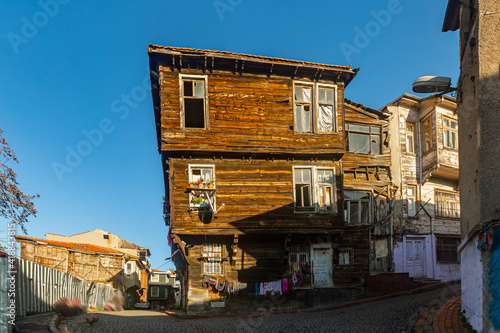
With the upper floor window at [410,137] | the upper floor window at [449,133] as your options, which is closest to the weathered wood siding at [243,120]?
the upper floor window at [410,137]

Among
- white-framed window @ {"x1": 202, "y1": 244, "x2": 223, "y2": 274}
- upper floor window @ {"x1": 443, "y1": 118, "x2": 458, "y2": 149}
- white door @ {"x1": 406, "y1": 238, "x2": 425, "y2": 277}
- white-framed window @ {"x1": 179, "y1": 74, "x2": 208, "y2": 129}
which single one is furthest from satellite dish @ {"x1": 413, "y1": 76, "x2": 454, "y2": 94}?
white door @ {"x1": 406, "y1": 238, "x2": 425, "y2": 277}

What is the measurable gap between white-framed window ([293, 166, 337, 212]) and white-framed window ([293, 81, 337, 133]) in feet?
5.92

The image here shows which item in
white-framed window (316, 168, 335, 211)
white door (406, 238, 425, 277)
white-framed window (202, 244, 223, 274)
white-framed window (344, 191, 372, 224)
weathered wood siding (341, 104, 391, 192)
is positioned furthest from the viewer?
white door (406, 238, 425, 277)

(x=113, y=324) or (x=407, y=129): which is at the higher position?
(x=407, y=129)

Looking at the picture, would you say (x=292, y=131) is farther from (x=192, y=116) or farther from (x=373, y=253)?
(x=373, y=253)

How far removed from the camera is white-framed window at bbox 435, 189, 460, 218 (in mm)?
25841

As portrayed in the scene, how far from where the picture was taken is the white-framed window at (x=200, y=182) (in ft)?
59.4

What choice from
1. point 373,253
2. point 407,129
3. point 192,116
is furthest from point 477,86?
point 407,129

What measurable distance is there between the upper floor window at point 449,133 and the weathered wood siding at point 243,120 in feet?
28.1

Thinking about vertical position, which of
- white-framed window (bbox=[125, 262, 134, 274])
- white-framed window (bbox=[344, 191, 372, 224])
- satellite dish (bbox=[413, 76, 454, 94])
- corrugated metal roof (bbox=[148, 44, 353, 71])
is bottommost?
white-framed window (bbox=[125, 262, 134, 274])

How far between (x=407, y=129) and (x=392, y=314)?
14.2 m

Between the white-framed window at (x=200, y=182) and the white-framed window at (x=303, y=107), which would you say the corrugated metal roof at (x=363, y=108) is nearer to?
the white-framed window at (x=303, y=107)

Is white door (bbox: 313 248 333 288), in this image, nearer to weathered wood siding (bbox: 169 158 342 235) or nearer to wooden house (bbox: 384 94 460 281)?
weathered wood siding (bbox: 169 158 342 235)

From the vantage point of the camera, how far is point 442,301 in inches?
647
